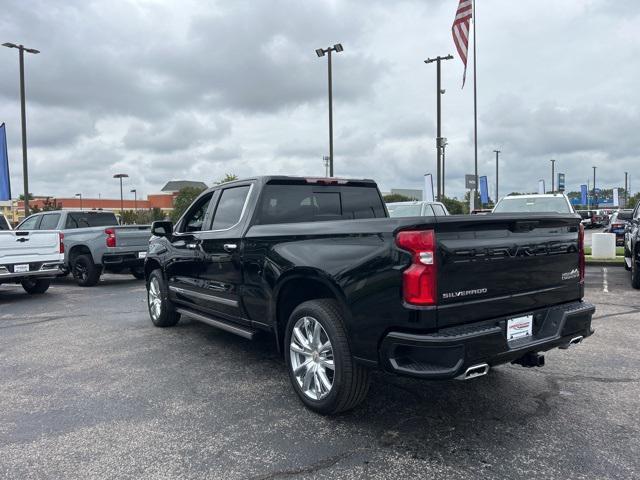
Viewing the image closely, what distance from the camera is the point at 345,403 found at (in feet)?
11.5

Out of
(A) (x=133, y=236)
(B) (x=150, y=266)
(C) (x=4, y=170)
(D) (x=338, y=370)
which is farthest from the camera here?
(C) (x=4, y=170)

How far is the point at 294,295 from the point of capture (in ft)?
13.5

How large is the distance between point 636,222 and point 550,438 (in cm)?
811

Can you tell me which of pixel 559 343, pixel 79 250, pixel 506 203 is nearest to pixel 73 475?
pixel 559 343

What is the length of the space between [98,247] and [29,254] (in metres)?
1.87

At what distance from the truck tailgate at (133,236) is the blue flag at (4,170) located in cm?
1038

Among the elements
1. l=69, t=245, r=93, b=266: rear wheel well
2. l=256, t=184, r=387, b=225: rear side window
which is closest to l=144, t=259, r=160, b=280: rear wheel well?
l=256, t=184, r=387, b=225: rear side window

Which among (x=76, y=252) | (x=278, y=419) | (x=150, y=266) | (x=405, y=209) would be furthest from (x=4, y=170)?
(x=278, y=419)

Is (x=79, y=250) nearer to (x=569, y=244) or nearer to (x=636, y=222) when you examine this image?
(x=569, y=244)

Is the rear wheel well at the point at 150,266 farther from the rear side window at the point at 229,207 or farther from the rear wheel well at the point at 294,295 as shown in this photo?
the rear wheel well at the point at 294,295

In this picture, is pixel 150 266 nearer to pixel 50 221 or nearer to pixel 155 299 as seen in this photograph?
pixel 155 299

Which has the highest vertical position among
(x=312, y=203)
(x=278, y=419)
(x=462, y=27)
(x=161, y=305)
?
(x=462, y=27)

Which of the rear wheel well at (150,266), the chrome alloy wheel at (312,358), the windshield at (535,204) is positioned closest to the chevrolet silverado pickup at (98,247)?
the rear wheel well at (150,266)

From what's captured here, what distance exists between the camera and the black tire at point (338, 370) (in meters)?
3.42
